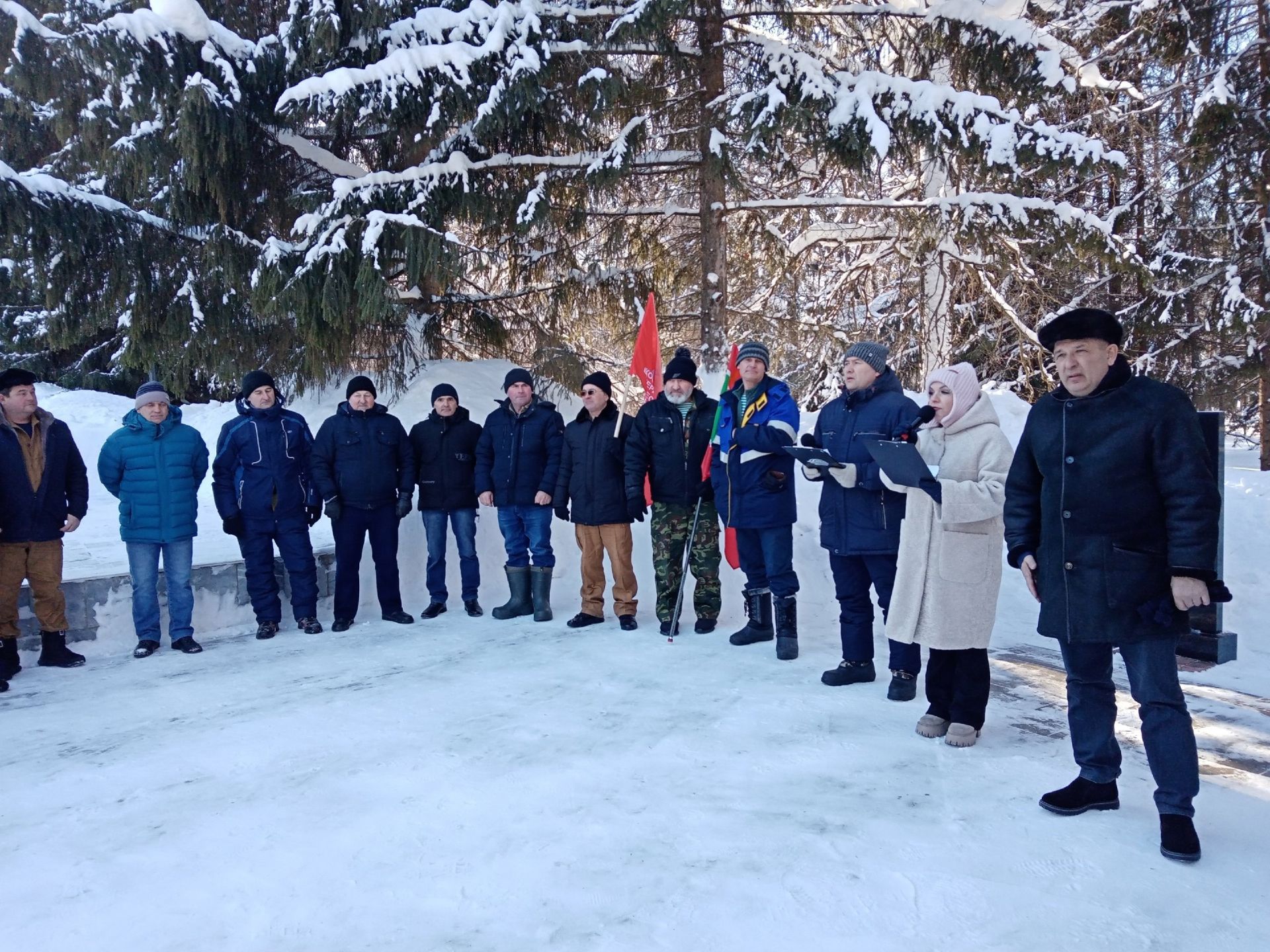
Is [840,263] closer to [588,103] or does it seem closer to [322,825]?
[588,103]

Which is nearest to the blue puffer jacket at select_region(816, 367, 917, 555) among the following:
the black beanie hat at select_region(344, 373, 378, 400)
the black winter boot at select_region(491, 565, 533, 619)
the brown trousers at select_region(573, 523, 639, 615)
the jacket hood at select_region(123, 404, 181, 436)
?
the brown trousers at select_region(573, 523, 639, 615)

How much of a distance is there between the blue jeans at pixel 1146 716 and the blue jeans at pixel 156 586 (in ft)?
17.7

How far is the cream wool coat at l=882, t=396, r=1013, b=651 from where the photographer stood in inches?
153

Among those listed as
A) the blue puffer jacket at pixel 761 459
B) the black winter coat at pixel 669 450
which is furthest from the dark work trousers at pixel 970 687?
the black winter coat at pixel 669 450

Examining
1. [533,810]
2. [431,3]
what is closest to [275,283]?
[431,3]

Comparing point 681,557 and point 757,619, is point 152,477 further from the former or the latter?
point 757,619

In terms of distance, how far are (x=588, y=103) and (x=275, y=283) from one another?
307cm

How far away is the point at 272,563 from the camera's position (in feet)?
21.5

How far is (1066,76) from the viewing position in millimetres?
7621

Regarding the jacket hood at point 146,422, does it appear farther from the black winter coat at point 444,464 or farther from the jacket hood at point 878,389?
the jacket hood at point 878,389

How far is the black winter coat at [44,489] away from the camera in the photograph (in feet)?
18.1

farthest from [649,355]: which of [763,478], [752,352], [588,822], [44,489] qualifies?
[588,822]

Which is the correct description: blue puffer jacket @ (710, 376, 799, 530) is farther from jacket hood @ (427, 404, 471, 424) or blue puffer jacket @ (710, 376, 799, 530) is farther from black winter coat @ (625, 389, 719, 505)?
jacket hood @ (427, 404, 471, 424)

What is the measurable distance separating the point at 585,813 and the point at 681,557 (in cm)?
318
